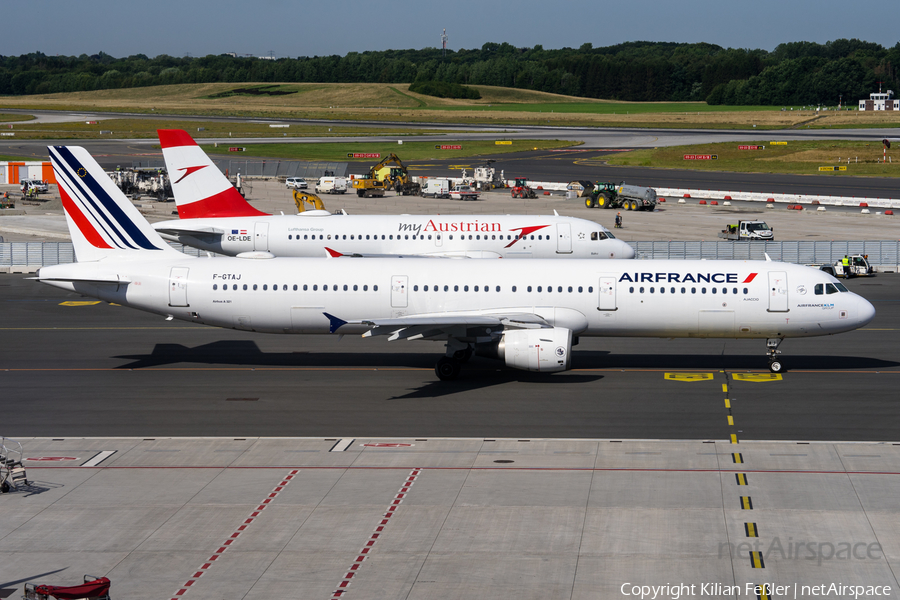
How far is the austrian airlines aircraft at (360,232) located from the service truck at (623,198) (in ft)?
144

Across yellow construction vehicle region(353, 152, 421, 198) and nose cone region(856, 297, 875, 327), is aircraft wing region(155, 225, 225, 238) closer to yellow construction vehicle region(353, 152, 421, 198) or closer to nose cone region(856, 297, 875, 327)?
nose cone region(856, 297, 875, 327)

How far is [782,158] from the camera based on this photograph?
146750 millimetres

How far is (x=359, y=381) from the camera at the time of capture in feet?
127

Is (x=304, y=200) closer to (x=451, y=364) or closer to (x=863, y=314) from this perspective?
(x=451, y=364)

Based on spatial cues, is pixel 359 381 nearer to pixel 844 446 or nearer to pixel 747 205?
pixel 844 446

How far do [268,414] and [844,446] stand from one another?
1981cm

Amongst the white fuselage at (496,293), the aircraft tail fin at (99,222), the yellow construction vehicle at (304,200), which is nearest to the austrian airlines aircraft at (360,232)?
the aircraft tail fin at (99,222)

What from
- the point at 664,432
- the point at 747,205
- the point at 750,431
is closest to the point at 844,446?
the point at 750,431

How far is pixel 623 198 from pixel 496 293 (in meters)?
65.6

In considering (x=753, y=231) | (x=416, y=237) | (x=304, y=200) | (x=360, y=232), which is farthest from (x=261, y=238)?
(x=753, y=231)

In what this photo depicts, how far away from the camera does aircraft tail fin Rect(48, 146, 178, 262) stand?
4094cm

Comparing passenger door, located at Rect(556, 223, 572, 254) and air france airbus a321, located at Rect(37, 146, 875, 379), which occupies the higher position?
passenger door, located at Rect(556, 223, 572, 254)

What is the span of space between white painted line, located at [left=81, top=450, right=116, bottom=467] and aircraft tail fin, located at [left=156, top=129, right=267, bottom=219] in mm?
31403

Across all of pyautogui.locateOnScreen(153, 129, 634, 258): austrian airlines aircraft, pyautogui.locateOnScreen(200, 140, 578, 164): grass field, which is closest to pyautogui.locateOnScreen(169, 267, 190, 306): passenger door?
pyautogui.locateOnScreen(153, 129, 634, 258): austrian airlines aircraft
